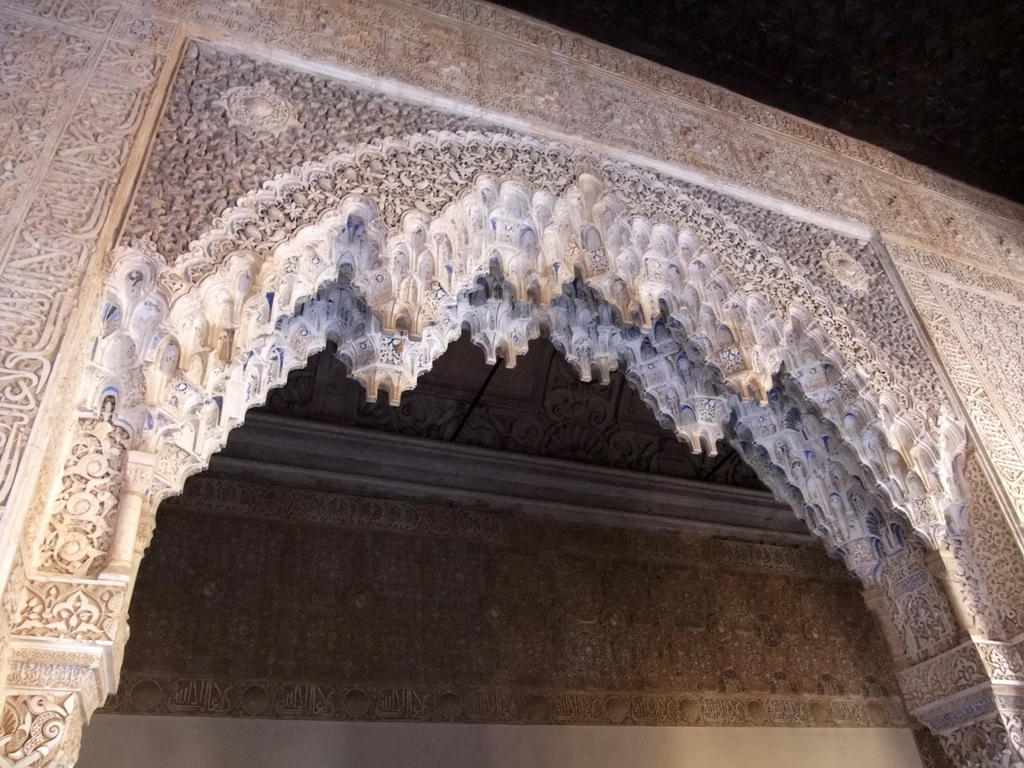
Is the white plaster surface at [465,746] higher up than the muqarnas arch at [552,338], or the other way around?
the muqarnas arch at [552,338]

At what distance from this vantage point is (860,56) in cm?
366

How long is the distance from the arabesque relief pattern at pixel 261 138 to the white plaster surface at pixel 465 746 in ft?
6.24

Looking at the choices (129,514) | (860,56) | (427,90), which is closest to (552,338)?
(427,90)

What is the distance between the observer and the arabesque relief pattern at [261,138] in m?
1.62

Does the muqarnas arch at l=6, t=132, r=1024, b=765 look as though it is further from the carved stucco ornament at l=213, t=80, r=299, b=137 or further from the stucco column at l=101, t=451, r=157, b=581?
the carved stucco ornament at l=213, t=80, r=299, b=137

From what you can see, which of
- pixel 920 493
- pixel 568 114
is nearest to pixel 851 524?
pixel 920 493

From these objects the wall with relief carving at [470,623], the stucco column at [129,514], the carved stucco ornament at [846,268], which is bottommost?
the stucco column at [129,514]

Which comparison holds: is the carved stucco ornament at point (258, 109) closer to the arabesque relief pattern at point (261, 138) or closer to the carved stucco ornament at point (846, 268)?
the arabesque relief pattern at point (261, 138)

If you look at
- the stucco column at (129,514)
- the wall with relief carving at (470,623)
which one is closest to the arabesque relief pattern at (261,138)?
the stucco column at (129,514)

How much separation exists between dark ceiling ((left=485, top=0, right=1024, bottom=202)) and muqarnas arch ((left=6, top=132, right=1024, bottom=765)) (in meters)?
0.80

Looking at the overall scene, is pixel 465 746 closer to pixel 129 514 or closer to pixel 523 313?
pixel 523 313

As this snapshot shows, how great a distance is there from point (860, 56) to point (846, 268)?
103 cm

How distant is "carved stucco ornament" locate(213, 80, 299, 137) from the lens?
99.3 inches

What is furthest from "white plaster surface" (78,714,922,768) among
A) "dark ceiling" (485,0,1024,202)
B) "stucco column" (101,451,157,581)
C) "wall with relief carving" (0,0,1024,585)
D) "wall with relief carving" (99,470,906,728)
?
"dark ceiling" (485,0,1024,202)
